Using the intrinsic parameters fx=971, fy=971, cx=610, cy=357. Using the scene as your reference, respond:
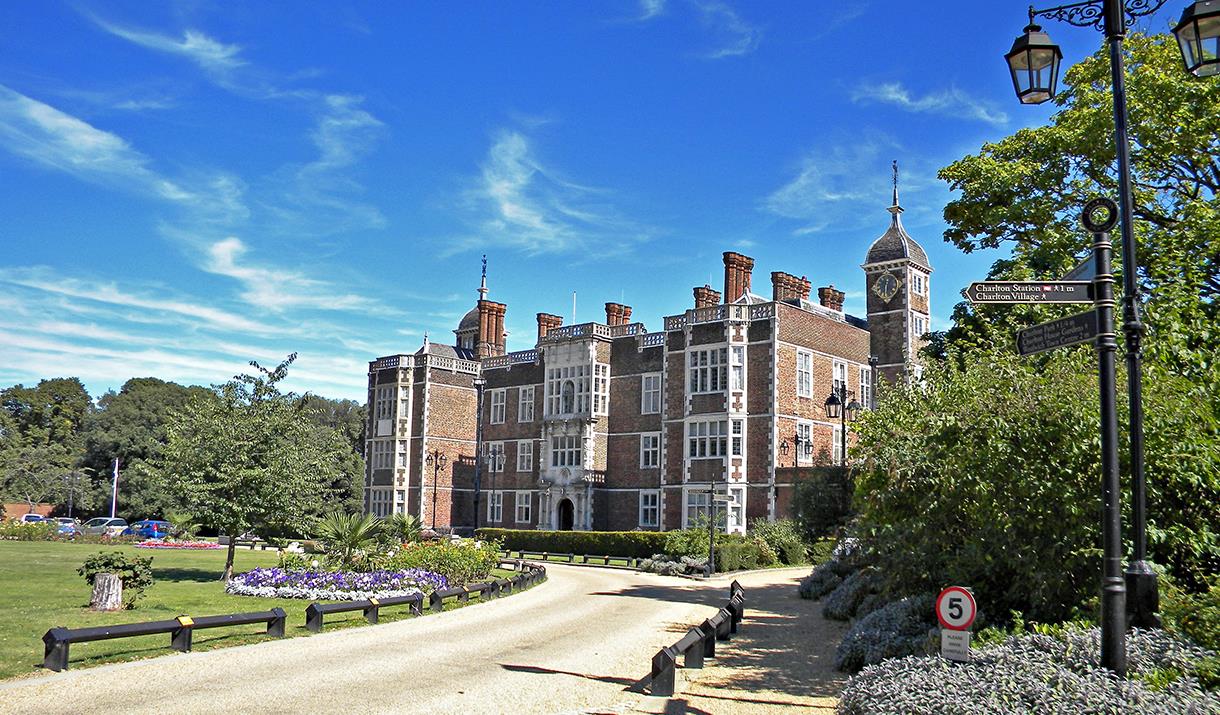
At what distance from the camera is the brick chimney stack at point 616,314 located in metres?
53.7

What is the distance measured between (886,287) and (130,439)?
202 ft

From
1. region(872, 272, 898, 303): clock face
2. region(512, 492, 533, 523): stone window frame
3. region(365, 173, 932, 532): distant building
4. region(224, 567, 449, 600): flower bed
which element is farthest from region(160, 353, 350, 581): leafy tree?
region(872, 272, 898, 303): clock face

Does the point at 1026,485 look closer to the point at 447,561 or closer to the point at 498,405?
the point at 447,561

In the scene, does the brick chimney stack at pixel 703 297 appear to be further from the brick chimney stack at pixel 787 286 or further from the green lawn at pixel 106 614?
the green lawn at pixel 106 614

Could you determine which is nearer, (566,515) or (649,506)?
(649,506)

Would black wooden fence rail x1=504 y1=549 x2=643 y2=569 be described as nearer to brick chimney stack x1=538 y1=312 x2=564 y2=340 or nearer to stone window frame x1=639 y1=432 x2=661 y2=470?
stone window frame x1=639 y1=432 x2=661 y2=470

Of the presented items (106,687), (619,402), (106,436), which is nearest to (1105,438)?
(106,687)

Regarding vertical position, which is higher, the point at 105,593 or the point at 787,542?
the point at 105,593

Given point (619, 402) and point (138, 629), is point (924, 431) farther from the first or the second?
point (619, 402)

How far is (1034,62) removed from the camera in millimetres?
8914

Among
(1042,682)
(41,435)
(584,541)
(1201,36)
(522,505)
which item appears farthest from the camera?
(41,435)

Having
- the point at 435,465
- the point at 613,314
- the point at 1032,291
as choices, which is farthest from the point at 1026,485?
the point at 435,465

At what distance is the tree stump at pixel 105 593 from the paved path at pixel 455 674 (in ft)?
14.9

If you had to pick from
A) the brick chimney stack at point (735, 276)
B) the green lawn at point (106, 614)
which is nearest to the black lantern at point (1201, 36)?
the green lawn at point (106, 614)
